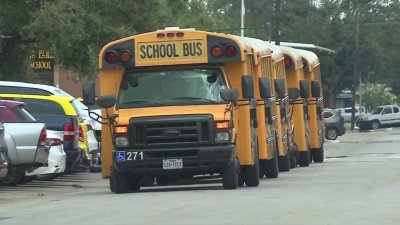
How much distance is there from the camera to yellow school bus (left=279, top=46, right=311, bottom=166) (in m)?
25.8

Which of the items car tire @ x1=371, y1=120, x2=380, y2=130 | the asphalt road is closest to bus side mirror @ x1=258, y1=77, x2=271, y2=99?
the asphalt road

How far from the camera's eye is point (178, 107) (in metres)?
16.7

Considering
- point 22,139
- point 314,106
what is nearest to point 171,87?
point 22,139

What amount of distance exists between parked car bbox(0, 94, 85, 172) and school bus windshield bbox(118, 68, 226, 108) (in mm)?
3711

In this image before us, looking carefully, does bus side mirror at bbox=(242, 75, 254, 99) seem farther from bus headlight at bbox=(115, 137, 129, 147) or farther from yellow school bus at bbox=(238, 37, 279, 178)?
bus headlight at bbox=(115, 137, 129, 147)

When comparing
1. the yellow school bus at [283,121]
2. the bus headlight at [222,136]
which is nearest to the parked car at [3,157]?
the bus headlight at [222,136]

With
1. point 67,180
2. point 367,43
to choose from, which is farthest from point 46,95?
point 367,43

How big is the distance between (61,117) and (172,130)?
491cm

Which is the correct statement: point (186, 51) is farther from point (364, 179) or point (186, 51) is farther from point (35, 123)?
point (364, 179)

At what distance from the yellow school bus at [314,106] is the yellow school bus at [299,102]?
567 mm

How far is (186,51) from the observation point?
17.1m

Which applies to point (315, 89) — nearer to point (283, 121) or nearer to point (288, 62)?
point (288, 62)

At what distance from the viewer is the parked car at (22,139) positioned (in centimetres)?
1812

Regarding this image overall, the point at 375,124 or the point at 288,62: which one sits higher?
the point at 288,62
